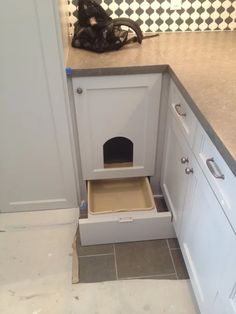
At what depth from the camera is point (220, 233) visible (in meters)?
0.90

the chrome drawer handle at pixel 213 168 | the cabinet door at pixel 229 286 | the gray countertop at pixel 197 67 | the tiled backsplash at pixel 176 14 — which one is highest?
the tiled backsplash at pixel 176 14

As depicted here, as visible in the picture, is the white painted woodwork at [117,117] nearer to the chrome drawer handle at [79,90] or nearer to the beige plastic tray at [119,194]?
the chrome drawer handle at [79,90]

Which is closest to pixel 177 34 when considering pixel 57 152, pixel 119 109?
pixel 119 109

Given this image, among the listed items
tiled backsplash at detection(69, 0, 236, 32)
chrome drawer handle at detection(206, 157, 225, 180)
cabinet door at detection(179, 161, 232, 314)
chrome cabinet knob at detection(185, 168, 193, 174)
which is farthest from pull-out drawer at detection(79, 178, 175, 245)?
tiled backsplash at detection(69, 0, 236, 32)

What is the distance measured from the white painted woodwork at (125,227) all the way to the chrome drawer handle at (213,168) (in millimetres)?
629

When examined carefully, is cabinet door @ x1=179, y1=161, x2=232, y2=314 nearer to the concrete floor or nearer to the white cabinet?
the white cabinet

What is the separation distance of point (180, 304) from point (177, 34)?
1545 mm

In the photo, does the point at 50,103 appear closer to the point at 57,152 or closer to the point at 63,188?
the point at 57,152

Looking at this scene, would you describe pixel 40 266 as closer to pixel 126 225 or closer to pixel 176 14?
pixel 126 225

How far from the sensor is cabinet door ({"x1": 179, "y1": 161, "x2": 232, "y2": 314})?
905mm

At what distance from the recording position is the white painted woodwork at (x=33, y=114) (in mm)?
1181

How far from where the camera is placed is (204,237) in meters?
1.05

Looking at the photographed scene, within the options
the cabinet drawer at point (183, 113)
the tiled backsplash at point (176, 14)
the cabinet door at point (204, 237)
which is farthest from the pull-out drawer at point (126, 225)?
the tiled backsplash at point (176, 14)

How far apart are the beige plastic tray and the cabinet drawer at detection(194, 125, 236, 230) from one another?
649 mm
